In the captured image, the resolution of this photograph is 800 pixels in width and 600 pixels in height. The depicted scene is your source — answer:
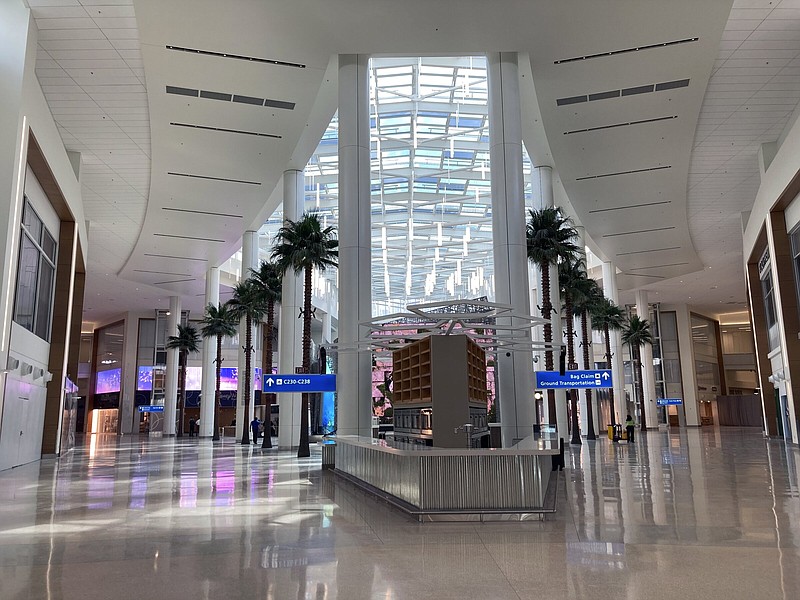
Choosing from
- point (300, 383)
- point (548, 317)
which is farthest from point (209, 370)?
point (548, 317)

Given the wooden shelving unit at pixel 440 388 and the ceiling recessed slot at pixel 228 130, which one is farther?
the ceiling recessed slot at pixel 228 130

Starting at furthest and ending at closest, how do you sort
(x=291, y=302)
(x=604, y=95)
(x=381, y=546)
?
(x=291, y=302) → (x=604, y=95) → (x=381, y=546)

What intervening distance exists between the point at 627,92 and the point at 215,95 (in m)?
12.5

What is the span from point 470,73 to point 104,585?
77.5 feet

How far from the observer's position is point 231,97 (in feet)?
66.2

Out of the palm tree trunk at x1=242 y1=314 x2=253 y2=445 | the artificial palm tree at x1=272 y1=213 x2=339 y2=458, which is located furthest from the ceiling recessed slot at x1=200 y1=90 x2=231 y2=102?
the palm tree trunk at x1=242 y1=314 x2=253 y2=445

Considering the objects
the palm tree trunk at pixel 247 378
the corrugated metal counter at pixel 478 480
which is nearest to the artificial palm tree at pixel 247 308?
the palm tree trunk at pixel 247 378

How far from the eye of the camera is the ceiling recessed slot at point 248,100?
20266mm

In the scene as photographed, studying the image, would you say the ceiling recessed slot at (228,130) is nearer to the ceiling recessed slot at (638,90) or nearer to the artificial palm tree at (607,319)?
the ceiling recessed slot at (638,90)

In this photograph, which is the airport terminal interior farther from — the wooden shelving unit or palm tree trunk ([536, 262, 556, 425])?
palm tree trunk ([536, 262, 556, 425])

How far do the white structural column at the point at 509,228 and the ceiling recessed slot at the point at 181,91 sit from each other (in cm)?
873

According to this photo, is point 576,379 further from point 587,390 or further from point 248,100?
point 587,390

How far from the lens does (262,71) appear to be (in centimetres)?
1884

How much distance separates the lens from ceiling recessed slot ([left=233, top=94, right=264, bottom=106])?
2027 centimetres
